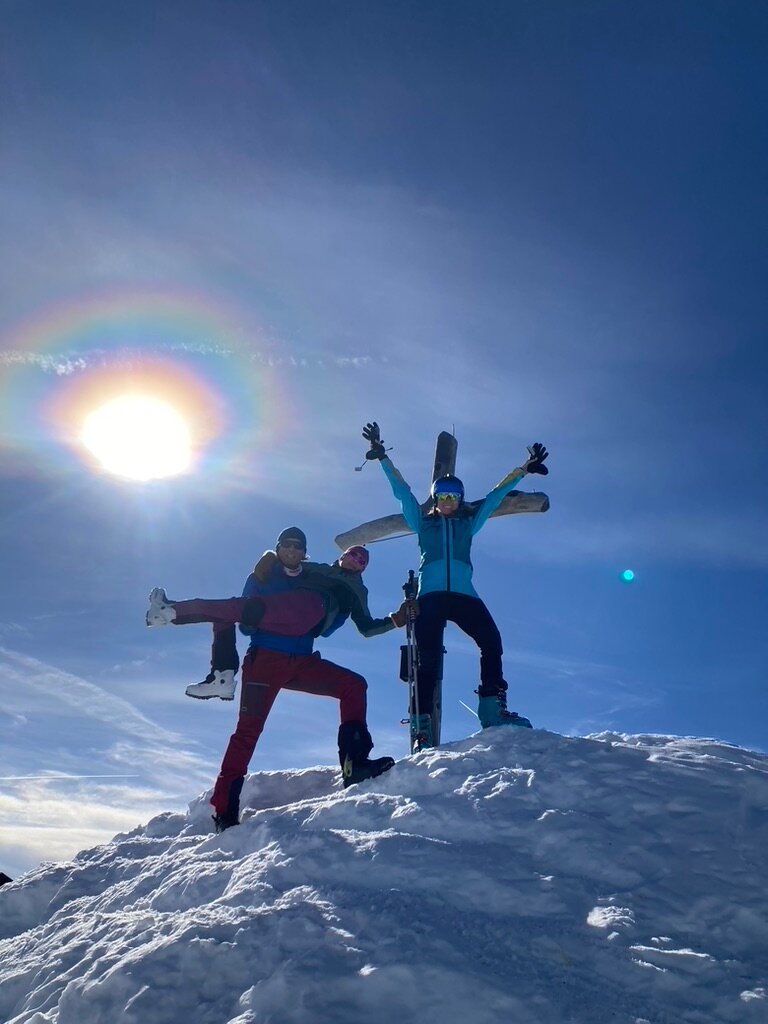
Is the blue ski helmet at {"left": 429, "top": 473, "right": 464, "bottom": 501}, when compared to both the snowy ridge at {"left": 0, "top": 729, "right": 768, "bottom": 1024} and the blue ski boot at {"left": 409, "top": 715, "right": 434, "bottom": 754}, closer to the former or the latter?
the blue ski boot at {"left": 409, "top": 715, "right": 434, "bottom": 754}

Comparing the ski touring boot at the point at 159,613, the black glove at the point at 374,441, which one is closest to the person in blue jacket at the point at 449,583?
the black glove at the point at 374,441

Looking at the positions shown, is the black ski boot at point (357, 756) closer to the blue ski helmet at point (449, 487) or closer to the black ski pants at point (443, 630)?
the black ski pants at point (443, 630)

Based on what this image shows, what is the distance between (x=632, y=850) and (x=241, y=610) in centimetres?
428

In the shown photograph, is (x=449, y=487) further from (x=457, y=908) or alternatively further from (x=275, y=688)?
(x=457, y=908)

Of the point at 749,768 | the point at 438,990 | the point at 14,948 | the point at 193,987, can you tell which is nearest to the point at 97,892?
the point at 14,948

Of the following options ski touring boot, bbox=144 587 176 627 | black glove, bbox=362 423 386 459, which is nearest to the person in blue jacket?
black glove, bbox=362 423 386 459

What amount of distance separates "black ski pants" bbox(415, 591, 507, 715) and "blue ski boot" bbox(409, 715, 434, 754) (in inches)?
3.0

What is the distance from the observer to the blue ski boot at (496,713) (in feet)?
24.3

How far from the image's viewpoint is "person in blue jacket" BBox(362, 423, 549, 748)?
7609mm

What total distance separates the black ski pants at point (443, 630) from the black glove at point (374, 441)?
6.64ft

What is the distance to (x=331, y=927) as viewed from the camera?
4258mm

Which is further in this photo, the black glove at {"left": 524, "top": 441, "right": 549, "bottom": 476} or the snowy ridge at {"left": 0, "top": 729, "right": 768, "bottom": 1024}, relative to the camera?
the black glove at {"left": 524, "top": 441, "right": 549, "bottom": 476}

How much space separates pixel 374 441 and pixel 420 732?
3.58 meters

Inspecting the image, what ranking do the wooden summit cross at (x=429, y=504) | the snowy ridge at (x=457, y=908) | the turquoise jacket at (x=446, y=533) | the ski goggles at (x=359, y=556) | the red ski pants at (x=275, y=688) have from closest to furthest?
the snowy ridge at (x=457, y=908) < the red ski pants at (x=275, y=688) < the turquoise jacket at (x=446, y=533) < the ski goggles at (x=359, y=556) < the wooden summit cross at (x=429, y=504)
